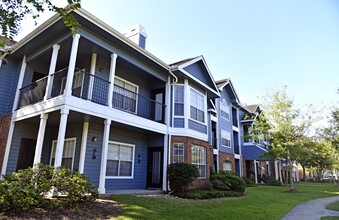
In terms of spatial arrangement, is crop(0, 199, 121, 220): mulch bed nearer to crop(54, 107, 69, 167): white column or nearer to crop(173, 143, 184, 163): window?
crop(54, 107, 69, 167): white column

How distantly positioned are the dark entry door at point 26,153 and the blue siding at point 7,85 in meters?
1.85

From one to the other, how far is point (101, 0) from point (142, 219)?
6.80m

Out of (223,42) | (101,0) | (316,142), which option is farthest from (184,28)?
(316,142)

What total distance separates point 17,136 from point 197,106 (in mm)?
10658

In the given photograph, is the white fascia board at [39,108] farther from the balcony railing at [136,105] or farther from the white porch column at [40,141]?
the balcony railing at [136,105]

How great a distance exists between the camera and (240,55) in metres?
17.7

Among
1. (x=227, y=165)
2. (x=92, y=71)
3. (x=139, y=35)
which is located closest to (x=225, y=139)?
(x=227, y=165)

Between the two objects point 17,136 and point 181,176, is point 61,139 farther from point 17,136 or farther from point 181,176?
point 181,176

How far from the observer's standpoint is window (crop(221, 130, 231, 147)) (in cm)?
2481

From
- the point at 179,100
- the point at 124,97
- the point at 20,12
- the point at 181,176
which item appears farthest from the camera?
the point at 179,100

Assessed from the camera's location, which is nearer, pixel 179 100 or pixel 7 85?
pixel 7 85

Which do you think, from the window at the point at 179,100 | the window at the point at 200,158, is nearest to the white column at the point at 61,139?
the window at the point at 179,100

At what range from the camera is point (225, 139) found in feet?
83.5

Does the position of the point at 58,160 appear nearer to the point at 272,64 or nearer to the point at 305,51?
the point at 305,51
